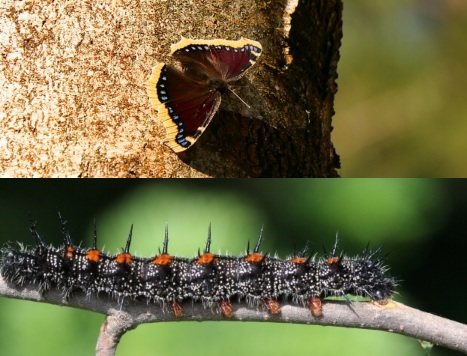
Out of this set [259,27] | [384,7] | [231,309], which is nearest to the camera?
[259,27]

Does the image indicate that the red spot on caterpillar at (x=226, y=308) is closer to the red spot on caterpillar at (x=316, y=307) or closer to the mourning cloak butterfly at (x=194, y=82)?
the red spot on caterpillar at (x=316, y=307)

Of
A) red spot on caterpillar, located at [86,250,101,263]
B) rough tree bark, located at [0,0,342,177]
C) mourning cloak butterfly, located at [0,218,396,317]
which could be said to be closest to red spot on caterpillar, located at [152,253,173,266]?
mourning cloak butterfly, located at [0,218,396,317]

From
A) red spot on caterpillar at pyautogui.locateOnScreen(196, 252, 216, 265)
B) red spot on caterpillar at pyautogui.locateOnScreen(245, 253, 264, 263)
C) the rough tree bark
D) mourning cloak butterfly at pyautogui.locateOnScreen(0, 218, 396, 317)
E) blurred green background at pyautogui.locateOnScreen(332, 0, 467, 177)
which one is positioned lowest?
mourning cloak butterfly at pyautogui.locateOnScreen(0, 218, 396, 317)

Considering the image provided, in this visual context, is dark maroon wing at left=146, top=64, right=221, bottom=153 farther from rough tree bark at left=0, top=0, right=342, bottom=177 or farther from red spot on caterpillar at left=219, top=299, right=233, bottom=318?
red spot on caterpillar at left=219, top=299, right=233, bottom=318

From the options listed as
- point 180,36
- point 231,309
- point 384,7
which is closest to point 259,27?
point 180,36

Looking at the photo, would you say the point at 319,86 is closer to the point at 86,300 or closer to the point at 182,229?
the point at 86,300

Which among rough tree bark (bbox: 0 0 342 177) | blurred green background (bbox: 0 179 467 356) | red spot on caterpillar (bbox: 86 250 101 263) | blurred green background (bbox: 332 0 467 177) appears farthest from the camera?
blurred green background (bbox: 332 0 467 177)
